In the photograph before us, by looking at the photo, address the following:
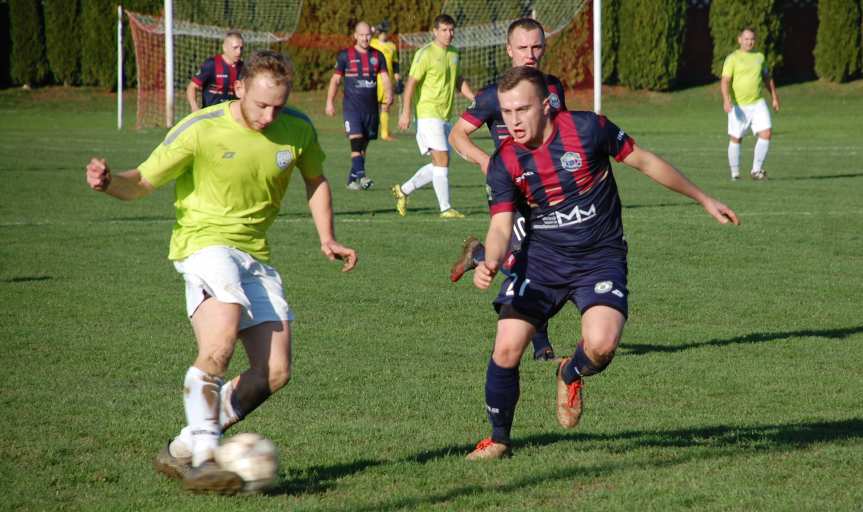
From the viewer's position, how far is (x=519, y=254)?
6.04 m

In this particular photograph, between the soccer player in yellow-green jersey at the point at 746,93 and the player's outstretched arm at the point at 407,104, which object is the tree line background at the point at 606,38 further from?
the player's outstretched arm at the point at 407,104

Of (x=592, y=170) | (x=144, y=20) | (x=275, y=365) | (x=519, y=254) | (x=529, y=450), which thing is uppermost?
(x=144, y=20)

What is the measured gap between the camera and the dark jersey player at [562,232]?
569cm

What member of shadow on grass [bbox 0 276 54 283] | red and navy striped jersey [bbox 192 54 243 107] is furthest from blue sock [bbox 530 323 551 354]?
red and navy striped jersey [bbox 192 54 243 107]

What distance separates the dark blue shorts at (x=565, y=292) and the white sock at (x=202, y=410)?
1.44 metres

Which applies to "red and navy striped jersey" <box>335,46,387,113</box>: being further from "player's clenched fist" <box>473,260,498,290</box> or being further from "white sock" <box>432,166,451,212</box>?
"player's clenched fist" <box>473,260,498,290</box>

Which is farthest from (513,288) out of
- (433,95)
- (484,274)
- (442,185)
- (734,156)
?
(734,156)

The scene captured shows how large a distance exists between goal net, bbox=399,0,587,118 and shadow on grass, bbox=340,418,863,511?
2710 centimetres

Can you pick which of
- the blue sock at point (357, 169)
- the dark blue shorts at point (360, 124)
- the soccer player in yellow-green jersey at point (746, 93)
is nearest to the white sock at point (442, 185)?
the blue sock at point (357, 169)

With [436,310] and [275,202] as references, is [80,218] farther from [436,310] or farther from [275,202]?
[275,202]

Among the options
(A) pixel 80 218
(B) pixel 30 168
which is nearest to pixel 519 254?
(A) pixel 80 218

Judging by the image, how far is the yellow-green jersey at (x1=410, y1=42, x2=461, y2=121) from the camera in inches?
615

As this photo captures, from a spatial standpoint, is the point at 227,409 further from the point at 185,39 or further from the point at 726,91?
the point at 185,39

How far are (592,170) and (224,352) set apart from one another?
1.90 metres
